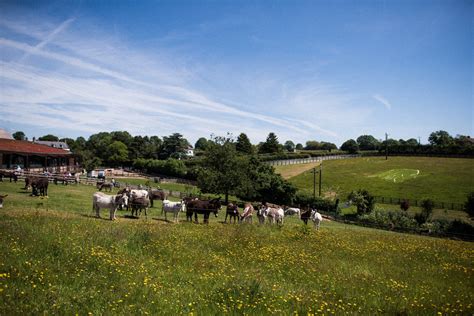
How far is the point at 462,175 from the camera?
6988 cm

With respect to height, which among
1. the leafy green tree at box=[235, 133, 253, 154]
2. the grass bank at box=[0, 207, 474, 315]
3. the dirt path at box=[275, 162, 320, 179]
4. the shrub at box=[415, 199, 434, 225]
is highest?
the leafy green tree at box=[235, 133, 253, 154]

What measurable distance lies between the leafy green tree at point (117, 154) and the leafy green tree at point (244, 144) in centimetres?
4099

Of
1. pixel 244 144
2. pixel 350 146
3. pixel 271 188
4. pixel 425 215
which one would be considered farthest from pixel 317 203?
pixel 350 146

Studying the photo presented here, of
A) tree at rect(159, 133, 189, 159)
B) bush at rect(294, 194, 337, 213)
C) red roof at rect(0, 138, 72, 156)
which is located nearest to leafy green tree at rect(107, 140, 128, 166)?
tree at rect(159, 133, 189, 159)

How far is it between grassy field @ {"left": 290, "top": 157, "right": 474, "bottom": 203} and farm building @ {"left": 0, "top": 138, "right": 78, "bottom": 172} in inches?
1847

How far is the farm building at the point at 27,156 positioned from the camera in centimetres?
4594

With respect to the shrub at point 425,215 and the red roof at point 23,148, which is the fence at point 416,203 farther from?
the red roof at point 23,148

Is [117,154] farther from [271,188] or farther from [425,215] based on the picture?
[425,215]

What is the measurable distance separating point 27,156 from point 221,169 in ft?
101

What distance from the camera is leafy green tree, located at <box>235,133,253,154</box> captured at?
4242 inches

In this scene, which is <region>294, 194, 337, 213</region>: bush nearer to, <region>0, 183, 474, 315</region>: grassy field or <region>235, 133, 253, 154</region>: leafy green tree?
<region>0, 183, 474, 315</region>: grassy field

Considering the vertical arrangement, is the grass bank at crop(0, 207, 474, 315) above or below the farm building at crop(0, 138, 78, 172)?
below

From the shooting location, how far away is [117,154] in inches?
4459

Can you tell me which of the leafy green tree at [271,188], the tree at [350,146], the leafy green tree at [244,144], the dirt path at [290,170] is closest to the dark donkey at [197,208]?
the leafy green tree at [271,188]
